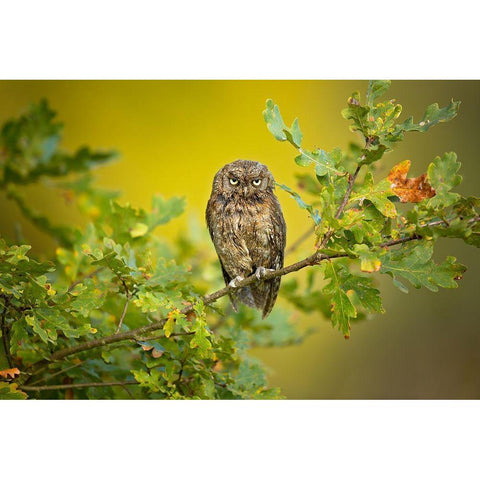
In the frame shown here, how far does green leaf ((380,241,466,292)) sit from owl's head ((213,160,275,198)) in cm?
47

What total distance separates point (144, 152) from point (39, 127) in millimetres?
→ 551

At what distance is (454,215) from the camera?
3.87 ft

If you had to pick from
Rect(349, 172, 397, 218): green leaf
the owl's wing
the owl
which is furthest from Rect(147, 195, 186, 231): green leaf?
Rect(349, 172, 397, 218): green leaf

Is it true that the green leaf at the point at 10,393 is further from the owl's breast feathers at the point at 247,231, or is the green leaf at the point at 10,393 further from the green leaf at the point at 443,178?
the green leaf at the point at 443,178

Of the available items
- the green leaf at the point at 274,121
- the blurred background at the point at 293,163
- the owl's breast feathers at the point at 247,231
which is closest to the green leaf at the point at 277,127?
the green leaf at the point at 274,121

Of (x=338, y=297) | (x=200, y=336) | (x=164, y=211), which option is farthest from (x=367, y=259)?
(x=164, y=211)

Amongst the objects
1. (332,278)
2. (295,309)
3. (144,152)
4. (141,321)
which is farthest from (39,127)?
(332,278)

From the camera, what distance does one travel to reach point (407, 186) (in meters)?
1.23

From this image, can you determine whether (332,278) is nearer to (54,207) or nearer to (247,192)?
(247,192)

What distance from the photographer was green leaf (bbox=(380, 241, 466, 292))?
1.17m

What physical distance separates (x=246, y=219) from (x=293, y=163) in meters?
0.38

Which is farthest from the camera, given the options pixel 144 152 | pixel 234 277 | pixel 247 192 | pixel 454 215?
pixel 144 152

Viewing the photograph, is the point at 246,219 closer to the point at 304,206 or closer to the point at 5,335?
the point at 304,206

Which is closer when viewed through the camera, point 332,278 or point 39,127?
point 332,278
